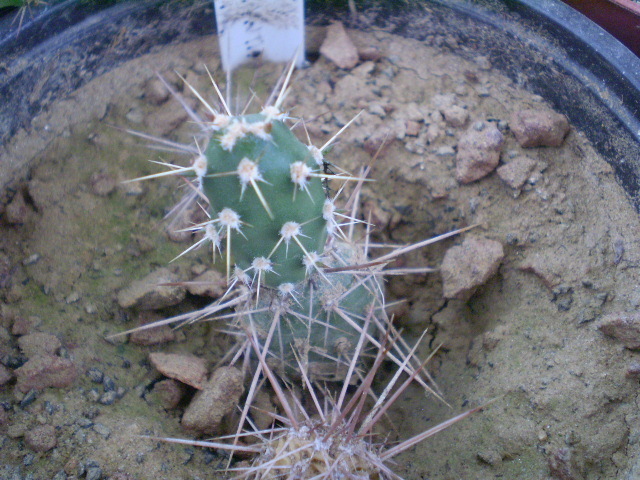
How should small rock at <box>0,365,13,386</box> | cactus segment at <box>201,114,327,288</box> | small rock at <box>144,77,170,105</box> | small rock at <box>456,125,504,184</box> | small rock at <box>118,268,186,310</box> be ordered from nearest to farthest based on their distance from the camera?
1. cactus segment at <box>201,114,327,288</box>
2. small rock at <box>0,365,13,386</box>
3. small rock at <box>118,268,186,310</box>
4. small rock at <box>456,125,504,184</box>
5. small rock at <box>144,77,170,105</box>

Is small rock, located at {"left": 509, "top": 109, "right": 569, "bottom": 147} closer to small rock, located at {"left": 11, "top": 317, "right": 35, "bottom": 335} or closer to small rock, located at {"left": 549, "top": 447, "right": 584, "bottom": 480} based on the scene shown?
small rock, located at {"left": 549, "top": 447, "right": 584, "bottom": 480}

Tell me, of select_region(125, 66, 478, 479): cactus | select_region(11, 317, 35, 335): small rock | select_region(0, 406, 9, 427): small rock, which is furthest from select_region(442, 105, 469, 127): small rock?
select_region(0, 406, 9, 427): small rock

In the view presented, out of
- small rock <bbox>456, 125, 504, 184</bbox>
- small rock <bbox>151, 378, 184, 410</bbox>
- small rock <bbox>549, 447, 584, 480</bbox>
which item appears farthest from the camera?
small rock <bbox>456, 125, 504, 184</bbox>

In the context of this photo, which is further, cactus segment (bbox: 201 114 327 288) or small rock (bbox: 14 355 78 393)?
small rock (bbox: 14 355 78 393)

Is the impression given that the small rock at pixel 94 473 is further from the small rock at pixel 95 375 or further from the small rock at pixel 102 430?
the small rock at pixel 95 375

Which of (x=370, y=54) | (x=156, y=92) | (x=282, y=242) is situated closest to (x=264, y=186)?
(x=282, y=242)

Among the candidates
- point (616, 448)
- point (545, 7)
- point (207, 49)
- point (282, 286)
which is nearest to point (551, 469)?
point (616, 448)
